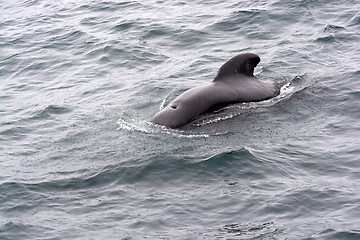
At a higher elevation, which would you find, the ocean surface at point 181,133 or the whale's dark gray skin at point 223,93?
the whale's dark gray skin at point 223,93

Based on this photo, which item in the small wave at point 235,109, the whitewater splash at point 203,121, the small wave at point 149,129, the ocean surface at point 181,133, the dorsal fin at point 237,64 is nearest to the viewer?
the ocean surface at point 181,133

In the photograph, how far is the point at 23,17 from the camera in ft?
102

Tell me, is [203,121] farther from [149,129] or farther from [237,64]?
[237,64]

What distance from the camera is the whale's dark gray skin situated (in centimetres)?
1510

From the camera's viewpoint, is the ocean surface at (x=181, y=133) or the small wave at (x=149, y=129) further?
the small wave at (x=149, y=129)

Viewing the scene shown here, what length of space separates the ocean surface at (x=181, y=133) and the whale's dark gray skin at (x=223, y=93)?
0.27m

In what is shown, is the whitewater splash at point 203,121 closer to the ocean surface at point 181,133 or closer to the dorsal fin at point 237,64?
the ocean surface at point 181,133

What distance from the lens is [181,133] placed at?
14.5 m

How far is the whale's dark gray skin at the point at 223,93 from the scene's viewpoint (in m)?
→ 15.1

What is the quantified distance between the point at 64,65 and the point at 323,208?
13.8 m

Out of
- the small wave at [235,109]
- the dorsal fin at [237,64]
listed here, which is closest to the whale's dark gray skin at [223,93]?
the dorsal fin at [237,64]

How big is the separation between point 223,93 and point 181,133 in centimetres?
191

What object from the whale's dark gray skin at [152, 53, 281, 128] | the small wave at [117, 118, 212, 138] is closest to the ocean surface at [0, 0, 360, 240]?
the small wave at [117, 118, 212, 138]

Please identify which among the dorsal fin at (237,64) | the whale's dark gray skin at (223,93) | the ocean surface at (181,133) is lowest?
the ocean surface at (181,133)
